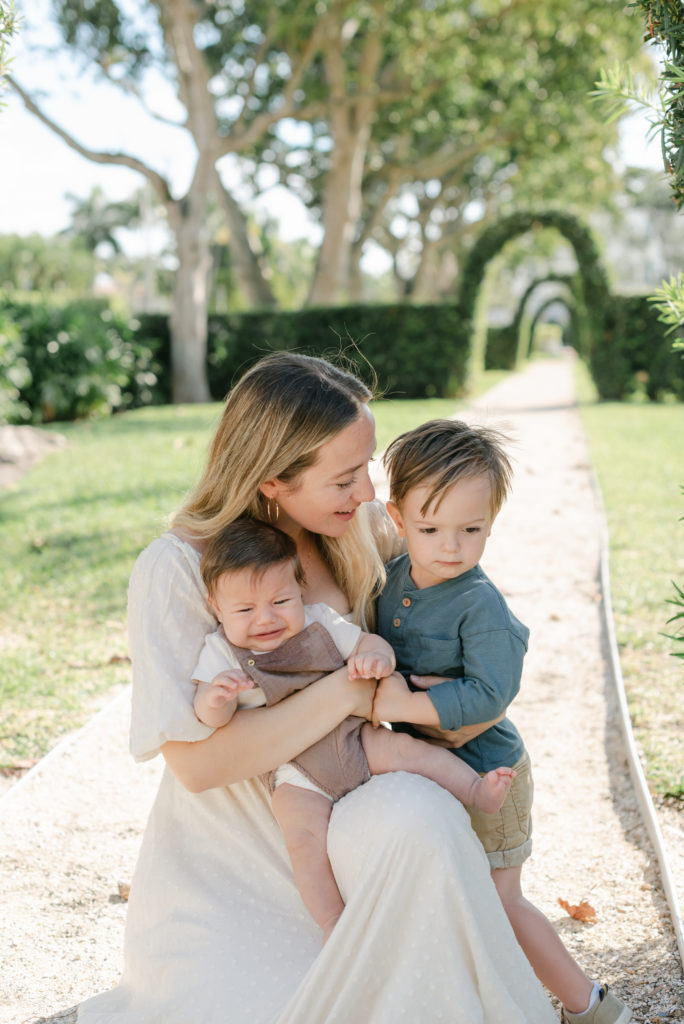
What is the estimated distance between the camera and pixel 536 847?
3.61 m

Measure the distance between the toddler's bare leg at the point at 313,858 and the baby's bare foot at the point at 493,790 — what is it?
33 cm

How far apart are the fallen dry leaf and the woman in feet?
3.54

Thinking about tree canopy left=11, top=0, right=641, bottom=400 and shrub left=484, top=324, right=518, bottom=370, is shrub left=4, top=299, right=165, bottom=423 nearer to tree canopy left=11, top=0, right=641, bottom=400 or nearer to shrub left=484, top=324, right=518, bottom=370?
tree canopy left=11, top=0, right=641, bottom=400

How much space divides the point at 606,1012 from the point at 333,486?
1480 mm

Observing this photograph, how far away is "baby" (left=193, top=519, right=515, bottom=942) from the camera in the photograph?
2.10m

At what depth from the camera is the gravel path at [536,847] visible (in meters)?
2.83

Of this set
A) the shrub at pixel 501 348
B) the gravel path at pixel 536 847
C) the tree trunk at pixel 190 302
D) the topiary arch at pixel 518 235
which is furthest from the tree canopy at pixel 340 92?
the gravel path at pixel 536 847

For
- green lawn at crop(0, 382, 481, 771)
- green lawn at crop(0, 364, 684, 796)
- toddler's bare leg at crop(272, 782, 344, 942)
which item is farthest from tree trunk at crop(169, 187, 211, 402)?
toddler's bare leg at crop(272, 782, 344, 942)

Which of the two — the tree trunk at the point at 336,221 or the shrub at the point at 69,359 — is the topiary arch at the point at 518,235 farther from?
the shrub at the point at 69,359

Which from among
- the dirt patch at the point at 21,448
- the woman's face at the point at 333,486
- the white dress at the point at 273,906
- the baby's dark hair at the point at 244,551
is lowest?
the dirt patch at the point at 21,448

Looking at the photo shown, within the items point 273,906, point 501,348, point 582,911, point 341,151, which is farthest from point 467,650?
point 501,348

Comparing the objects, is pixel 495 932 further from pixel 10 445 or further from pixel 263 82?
pixel 263 82

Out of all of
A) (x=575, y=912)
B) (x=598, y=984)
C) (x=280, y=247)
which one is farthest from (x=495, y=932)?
(x=280, y=247)

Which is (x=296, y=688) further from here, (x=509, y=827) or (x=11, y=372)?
(x=11, y=372)
